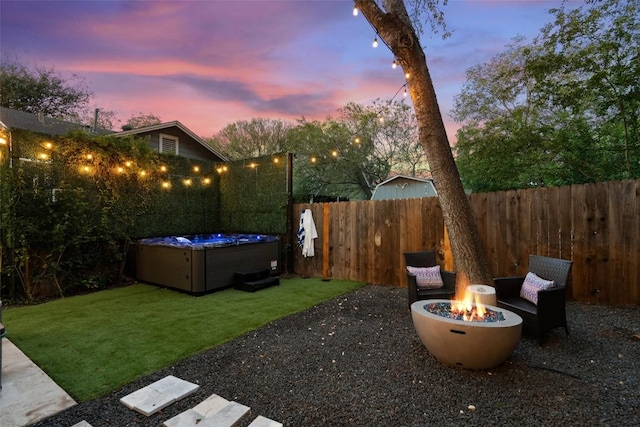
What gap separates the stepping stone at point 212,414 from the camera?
1.82 meters

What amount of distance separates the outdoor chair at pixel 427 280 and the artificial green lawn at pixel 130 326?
1486mm

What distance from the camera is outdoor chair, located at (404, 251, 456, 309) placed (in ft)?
12.5

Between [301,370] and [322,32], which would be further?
[322,32]

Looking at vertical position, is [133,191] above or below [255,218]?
above

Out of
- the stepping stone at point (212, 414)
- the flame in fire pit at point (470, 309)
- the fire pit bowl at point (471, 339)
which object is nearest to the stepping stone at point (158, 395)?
the stepping stone at point (212, 414)

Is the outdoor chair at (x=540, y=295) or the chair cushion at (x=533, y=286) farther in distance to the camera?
the chair cushion at (x=533, y=286)

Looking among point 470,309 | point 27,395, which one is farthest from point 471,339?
point 27,395

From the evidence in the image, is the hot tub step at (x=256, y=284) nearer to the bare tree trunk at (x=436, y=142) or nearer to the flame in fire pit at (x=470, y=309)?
the bare tree trunk at (x=436, y=142)

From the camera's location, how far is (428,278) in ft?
13.4

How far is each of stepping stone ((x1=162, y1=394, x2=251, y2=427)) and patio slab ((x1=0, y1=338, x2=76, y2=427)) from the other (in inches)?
34.4

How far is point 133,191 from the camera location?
20.8ft

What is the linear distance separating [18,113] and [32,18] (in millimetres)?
5570

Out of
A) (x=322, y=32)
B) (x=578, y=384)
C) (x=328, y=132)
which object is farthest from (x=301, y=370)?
(x=328, y=132)

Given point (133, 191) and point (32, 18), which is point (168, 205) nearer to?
point (133, 191)
